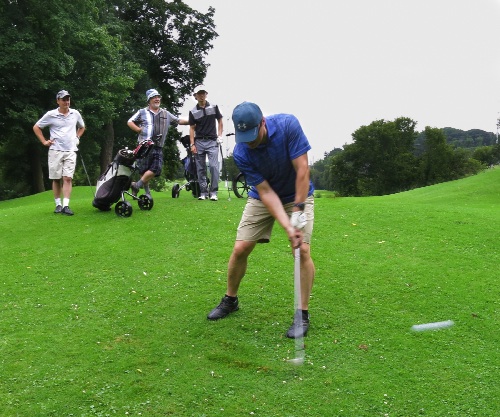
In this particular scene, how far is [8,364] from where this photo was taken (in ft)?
14.5

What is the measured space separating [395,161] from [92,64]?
135 feet

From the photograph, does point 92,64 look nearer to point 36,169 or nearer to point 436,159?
point 36,169

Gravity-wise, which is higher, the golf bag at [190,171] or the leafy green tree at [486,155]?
the leafy green tree at [486,155]

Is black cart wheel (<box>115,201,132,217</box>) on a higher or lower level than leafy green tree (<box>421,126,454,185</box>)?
lower

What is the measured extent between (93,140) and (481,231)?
2620cm

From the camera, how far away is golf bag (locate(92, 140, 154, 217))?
31.0 feet

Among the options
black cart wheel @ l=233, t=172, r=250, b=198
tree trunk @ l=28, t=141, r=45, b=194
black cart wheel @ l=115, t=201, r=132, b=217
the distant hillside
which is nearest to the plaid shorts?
black cart wheel @ l=115, t=201, r=132, b=217

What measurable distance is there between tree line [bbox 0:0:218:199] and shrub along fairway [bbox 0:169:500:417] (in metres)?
17.4

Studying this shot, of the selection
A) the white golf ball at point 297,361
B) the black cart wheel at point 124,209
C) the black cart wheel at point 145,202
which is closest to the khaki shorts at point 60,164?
the black cart wheel at point 124,209

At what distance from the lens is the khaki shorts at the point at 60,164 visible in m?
9.67

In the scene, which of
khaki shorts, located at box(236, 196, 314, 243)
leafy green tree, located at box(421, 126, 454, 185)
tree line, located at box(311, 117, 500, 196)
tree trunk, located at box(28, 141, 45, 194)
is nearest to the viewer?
khaki shorts, located at box(236, 196, 314, 243)

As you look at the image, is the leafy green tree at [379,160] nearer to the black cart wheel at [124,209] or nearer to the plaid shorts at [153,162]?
the plaid shorts at [153,162]

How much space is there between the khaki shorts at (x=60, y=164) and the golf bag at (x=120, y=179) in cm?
63

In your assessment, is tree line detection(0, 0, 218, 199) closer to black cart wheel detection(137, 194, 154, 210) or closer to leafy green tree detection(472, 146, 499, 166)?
black cart wheel detection(137, 194, 154, 210)
